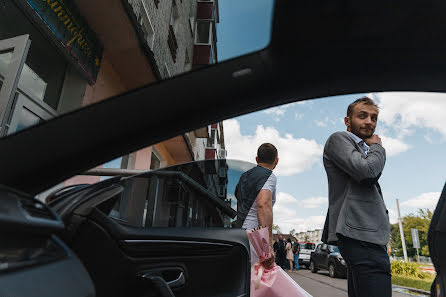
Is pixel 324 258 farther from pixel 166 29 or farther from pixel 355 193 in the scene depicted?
pixel 355 193

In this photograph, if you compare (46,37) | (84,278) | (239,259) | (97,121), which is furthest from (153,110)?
(46,37)

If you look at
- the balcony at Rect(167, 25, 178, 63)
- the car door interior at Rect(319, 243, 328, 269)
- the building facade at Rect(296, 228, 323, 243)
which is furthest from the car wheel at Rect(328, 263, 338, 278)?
the building facade at Rect(296, 228, 323, 243)

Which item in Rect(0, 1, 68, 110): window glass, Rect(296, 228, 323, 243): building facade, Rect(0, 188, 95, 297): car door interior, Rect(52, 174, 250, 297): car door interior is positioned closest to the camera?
Rect(0, 188, 95, 297): car door interior

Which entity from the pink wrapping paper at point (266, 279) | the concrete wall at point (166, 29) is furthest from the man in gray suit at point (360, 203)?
the concrete wall at point (166, 29)

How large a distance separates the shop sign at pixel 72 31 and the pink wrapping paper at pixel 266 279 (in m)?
3.11

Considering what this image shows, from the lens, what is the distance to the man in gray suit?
1706mm

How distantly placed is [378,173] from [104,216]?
1.47 metres

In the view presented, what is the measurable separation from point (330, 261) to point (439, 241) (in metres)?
14.2

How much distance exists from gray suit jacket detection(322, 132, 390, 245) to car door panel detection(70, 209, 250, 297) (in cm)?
81

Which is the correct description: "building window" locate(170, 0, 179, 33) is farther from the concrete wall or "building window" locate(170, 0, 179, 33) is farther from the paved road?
the paved road

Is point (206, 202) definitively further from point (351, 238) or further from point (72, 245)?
point (351, 238)

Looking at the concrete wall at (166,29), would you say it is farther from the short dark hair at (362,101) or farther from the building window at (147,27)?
the short dark hair at (362,101)

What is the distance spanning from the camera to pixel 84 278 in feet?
1.83

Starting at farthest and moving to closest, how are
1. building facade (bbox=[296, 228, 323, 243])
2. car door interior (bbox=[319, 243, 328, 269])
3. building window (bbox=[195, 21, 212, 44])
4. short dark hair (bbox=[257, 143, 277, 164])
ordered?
building facade (bbox=[296, 228, 323, 243]), building window (bbox=[195, 21, 212, 44]), car door interior (bbox=[319, 243, 328, 269]), short dark hair (bbox=[257, 143, 277, 164])
